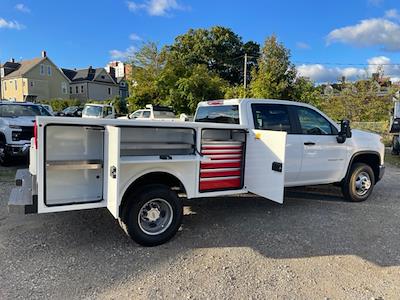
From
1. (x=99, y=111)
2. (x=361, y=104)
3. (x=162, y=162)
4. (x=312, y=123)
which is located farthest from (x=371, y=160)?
(x=361, y=104)

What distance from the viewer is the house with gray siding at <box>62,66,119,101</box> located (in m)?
62.5

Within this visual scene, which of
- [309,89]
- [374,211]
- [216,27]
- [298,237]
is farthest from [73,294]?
[216,27]

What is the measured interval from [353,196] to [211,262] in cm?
398

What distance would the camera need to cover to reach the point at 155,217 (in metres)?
4.59

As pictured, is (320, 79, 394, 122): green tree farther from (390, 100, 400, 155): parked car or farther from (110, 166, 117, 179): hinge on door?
(110, 166, 117, 179): hinge on door

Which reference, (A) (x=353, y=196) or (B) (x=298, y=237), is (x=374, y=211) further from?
(B) (x=298, y=237)

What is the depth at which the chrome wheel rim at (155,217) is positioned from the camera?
4508 millimetres

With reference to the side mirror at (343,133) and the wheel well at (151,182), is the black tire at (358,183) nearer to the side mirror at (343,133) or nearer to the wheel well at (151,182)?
the side mirror at (343,133)

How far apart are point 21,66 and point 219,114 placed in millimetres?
63646

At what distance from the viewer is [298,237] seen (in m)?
4.98

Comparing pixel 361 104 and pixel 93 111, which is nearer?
pixel 93 111

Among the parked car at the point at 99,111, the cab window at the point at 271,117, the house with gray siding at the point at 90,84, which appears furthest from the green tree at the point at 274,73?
the house with gray siding at the point at 90,84

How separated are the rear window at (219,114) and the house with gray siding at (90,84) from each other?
58907 millimetres

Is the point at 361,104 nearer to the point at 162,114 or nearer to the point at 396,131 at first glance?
the point at 396,131
